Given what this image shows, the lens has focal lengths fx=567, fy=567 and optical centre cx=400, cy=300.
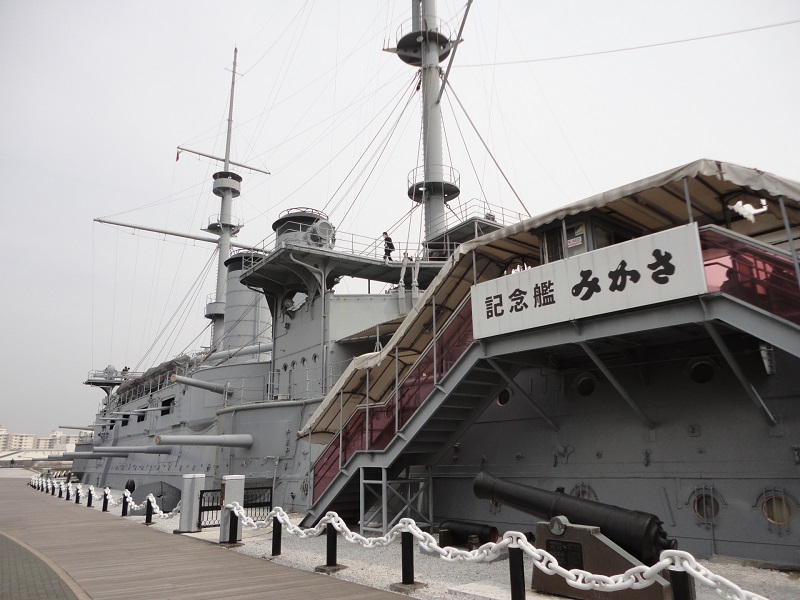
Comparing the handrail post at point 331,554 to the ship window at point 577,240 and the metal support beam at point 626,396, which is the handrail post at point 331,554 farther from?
the ship window at point 577,240

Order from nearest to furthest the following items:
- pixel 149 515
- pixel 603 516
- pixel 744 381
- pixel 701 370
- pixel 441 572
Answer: pixel 603 516
pixel 744 381
pixel 441 572
pixel 701 370
pixel 149 515

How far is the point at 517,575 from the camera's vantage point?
651 centimetres

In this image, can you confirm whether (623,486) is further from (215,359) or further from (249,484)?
(215,359)

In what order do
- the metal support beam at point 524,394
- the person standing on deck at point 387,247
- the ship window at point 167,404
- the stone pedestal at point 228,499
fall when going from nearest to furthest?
1. the metal support beam at point 524,394
2. the stone pedestal at point 228,499
3. the person standing on deck at point 387,247
4. the ship window at point 167,404

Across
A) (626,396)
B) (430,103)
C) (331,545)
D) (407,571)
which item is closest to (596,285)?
(626,396)

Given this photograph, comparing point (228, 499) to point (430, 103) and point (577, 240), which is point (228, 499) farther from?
point (430, 103)

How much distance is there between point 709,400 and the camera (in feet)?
31.2

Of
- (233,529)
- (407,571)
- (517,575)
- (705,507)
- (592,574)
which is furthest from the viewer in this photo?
(233,529)

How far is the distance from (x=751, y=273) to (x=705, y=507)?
4.18 meters

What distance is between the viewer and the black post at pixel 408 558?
7.87 metres

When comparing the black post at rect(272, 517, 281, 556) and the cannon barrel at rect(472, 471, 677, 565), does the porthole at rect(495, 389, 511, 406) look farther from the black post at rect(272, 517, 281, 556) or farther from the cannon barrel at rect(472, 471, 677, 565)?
the black post at rect(272, 517, 281, 556)

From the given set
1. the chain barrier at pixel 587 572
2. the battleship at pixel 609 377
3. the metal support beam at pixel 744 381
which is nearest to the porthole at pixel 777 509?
the battleship at pixel 609 377

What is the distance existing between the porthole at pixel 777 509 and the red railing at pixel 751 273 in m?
3.27

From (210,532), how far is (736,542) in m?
11.6
